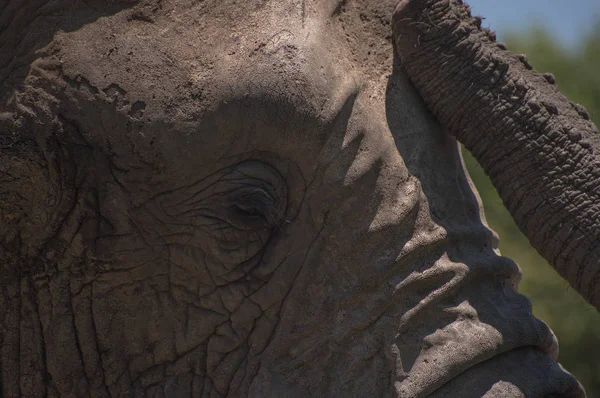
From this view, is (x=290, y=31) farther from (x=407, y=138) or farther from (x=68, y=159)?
(x=68, y=159)

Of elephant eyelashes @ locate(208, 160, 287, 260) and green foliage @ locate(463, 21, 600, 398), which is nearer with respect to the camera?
elephant eyelashes @ locate(208, 160, 287, 260)

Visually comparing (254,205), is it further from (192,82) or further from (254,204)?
(192,82)

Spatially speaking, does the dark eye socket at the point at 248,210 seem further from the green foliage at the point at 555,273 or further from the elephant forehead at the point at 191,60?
the green foliage at the point at 555,273

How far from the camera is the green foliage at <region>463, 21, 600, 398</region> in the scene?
18.1ft

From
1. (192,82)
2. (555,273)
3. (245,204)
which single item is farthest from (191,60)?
(555,273)

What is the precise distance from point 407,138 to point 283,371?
2.00ft

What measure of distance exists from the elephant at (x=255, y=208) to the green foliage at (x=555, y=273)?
9.67 feet

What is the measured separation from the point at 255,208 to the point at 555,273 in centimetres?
393

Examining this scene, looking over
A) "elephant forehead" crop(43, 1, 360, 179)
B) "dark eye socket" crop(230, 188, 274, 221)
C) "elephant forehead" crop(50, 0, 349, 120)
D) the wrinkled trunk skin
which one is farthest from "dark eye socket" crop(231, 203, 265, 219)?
the wrinkled trunk skin

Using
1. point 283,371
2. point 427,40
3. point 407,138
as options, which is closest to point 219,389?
point 283,371

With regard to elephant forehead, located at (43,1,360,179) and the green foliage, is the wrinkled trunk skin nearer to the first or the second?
elephant forehead, located at (43,1,360,179)

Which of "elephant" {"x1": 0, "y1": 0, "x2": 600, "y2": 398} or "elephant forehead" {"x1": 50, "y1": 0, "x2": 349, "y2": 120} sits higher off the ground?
"elephant forehead" {"x1": 50, "y1": 0, "x2": 349, "y2": 120}

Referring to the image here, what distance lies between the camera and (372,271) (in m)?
2.14

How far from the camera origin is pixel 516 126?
2.22m
